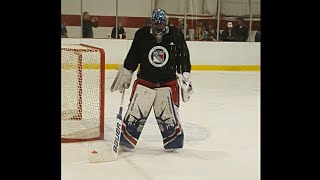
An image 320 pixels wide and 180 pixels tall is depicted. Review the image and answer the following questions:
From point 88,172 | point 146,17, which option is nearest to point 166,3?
point 146,17

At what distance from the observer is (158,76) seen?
3719mm

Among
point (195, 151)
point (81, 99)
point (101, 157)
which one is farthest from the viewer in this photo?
point (81, 99)

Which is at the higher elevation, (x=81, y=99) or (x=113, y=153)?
(x=81, y=99)

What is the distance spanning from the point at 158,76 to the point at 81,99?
3.83ft

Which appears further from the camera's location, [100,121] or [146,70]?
[100,121]

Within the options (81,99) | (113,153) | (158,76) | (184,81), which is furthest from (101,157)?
(81,99)

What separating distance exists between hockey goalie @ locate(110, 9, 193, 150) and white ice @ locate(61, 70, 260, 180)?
218mm

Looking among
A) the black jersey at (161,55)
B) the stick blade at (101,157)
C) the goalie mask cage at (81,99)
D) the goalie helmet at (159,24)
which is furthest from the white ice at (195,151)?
the goalie helmet at (159,24)

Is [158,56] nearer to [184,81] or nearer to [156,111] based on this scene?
[184,81]

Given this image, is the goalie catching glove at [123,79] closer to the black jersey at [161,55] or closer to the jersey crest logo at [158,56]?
the black jersey at [161,55]

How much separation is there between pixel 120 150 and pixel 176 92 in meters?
0.61
